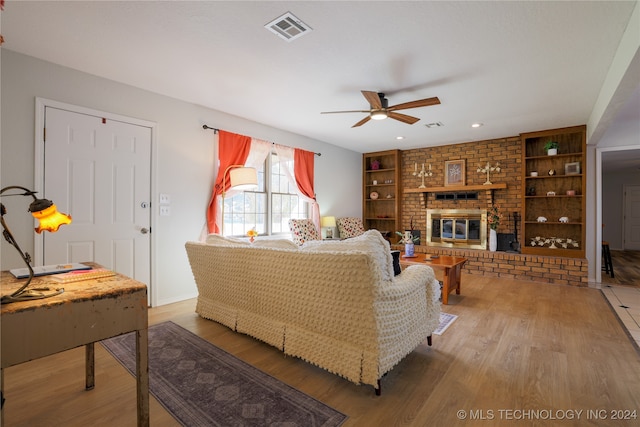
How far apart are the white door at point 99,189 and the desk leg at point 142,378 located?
2322 millimetres

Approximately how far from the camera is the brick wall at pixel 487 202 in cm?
482

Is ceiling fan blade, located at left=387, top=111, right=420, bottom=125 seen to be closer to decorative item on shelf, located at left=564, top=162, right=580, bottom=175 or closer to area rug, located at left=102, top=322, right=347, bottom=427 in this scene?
area rug, located at left=102, top=322, right=347, bottom=427

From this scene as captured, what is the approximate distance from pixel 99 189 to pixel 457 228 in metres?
5.89

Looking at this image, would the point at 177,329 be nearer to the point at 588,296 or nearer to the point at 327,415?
the point at 327,415

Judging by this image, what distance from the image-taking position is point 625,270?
5664 millimetres

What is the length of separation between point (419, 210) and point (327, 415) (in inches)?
218

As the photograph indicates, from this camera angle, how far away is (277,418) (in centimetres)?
162

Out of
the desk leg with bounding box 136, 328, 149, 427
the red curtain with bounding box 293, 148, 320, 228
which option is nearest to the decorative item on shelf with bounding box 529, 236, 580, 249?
the red curtain with bounding box 293, 148, 320, 228

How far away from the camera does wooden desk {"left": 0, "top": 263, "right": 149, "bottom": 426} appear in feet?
3.35

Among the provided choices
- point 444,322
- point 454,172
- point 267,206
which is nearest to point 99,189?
point 267,206

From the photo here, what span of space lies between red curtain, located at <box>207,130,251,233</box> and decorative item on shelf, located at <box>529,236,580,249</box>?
519 centimetres

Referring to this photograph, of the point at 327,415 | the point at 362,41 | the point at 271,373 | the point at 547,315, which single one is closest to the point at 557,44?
the point at 362,41

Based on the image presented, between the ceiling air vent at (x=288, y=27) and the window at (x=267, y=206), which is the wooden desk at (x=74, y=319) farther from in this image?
the window at (x=267, y=206)

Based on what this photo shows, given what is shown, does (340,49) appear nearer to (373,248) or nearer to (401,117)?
(401,117)
